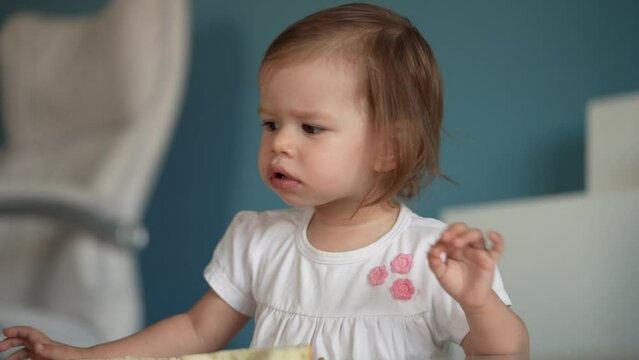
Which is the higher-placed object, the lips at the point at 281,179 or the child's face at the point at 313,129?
the child's face at the point at 313,129

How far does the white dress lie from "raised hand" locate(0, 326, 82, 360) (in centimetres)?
13

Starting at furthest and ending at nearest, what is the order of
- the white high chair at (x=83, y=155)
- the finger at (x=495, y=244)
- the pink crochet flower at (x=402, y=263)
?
the white high chair at (x=83, y=155) < the pink crochet flower at (x=402, y=263) < the finger at (x=495, y=244)

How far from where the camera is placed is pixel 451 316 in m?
0.62

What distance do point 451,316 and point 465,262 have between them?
0.08 metres

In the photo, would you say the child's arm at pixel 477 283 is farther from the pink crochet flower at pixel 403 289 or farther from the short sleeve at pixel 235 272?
the short sleeve at pixel 235 272

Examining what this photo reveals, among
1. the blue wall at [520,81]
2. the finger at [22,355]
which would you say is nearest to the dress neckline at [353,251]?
the finger at [22,355]

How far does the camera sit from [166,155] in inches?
77.6

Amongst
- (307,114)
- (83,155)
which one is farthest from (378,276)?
(83,155)

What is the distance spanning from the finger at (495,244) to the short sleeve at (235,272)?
23 cm

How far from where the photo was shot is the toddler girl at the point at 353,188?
0.63 m

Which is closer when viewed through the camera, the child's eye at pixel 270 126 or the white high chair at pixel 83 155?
the child's eye at pixel 270 126

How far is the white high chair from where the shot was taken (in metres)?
1.27

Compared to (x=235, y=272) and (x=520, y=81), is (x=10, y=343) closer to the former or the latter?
(x=235, y=272)

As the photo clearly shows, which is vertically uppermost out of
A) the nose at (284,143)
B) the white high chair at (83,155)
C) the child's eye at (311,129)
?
the child's eye at (311,129)
